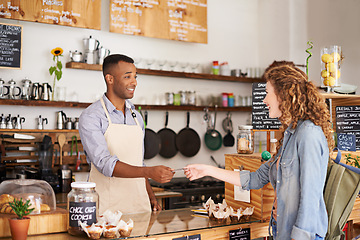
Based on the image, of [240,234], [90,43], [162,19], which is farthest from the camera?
[162,19]

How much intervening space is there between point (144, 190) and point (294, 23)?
3554mm

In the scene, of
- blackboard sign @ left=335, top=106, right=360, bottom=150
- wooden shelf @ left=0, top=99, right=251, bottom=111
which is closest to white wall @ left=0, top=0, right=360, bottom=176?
wooden shelf @ left=0, top=99, right=251, bottom=111

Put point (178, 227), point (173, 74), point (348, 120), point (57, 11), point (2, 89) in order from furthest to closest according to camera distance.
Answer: point (173, 74)
point (57, 11)
point (2, 89)
point (348, 120)
point (178, 227)

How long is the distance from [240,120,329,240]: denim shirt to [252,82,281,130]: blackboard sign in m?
0.73

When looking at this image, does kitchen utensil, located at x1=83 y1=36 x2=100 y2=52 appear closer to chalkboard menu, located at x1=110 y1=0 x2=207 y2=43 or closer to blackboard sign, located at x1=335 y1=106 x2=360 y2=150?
chalkboard menu, located at x1=110 y1=0 x2=207 y2=43

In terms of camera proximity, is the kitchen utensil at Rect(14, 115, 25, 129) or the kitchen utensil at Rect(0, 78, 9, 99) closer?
the kitchen utensil at Rect(0, 78, 9, 99)

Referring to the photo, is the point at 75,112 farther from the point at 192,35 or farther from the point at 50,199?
the point at 50,199

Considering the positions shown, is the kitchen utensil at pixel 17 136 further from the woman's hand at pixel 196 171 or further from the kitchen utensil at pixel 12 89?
the woman's hand at pixel 196 171

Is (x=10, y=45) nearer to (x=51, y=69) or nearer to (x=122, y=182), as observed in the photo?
(x=51, y=69)

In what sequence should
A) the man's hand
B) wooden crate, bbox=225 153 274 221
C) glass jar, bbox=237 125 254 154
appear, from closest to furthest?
the man's hand, wooden crate, bbox=225 153 274 221, glass jar, bbox=237 125 254 154

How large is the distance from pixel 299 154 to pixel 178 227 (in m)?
0.70

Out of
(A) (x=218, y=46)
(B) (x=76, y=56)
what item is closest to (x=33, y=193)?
(B) (x=76, y=56)

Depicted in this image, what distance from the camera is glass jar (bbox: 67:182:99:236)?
1952mm

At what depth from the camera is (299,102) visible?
1.99 meters
